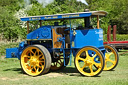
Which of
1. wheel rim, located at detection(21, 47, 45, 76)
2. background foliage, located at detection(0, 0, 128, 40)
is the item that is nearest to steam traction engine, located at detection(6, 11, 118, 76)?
wheel rim, located at detection(21, 47, 45, 76)

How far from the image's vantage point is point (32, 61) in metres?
9.34

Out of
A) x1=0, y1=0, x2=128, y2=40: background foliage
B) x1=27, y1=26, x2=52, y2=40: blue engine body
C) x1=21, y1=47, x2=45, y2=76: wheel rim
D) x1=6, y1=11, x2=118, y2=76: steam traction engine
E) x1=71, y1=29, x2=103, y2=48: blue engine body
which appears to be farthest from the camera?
x1=0, y1=0, x2=128, y2=40: background foliage

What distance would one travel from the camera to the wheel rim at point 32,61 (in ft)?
30.3

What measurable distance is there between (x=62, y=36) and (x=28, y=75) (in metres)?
1.94

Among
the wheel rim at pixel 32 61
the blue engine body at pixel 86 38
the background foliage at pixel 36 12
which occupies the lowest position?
the wheel rim at pixel 32 61

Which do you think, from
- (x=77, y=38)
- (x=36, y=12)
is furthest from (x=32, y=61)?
(x=36, y=12)

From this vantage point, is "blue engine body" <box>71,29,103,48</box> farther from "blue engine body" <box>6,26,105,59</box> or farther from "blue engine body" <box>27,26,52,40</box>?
"blue engine body" <box>27,26,52,40</box>

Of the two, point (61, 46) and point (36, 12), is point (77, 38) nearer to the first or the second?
point (61, 46)

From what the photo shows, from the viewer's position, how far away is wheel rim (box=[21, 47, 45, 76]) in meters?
9.24

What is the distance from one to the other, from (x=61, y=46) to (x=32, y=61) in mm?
1225

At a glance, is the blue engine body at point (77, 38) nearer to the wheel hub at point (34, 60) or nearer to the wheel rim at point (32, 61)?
the wheel rim at point (32, 61)

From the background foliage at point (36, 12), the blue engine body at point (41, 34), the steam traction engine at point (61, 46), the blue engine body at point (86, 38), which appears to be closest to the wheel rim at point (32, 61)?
the steam traction engine at point (61, 46)

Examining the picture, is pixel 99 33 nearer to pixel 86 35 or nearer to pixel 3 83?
pixel 86 35

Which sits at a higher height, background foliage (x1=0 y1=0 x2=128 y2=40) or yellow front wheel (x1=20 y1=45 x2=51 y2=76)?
background foliage (x1=0 y1=0 x2=128 y2=40)
